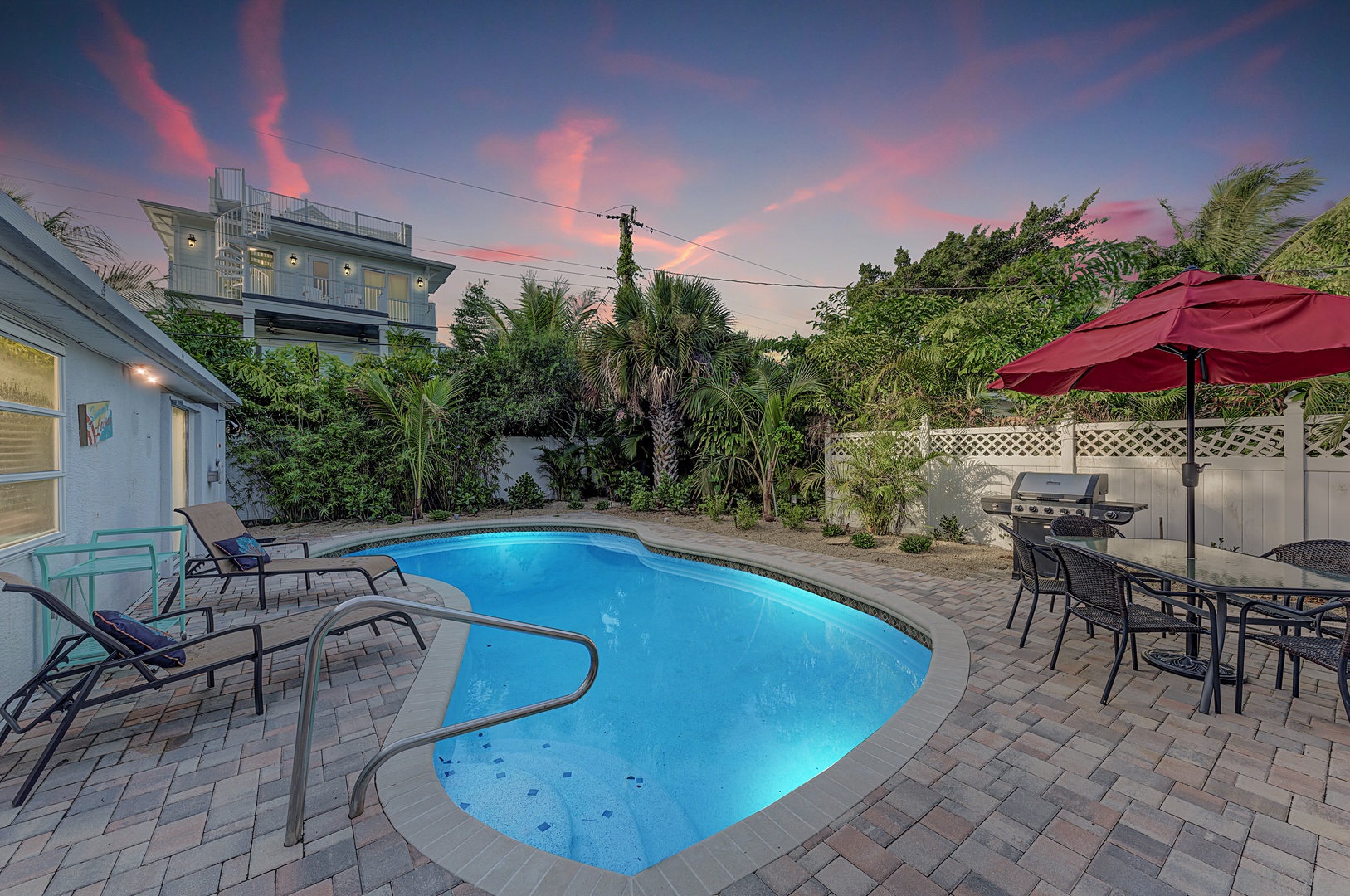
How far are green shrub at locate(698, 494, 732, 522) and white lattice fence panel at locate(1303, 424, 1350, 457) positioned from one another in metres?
7.53

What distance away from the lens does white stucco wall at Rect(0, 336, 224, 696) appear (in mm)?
3145

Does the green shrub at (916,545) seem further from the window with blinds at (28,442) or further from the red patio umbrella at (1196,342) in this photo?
the window with blinds at (28,442)

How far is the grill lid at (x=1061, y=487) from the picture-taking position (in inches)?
216

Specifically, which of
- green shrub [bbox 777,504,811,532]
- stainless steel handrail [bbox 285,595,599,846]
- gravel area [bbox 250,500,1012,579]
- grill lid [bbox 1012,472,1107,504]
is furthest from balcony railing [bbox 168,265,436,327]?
grill lid [bbox 1012,472,1107,504]

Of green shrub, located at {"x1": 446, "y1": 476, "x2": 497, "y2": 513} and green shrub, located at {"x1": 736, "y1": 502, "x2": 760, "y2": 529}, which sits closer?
green shrub, located at {"x1": 736, "y1": 502, "x2": 760, "y2": 529}

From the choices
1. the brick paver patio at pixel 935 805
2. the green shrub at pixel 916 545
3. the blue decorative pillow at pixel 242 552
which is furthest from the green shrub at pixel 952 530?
the blue decorative pillow at pixel 242 552

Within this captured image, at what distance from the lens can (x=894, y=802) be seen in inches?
85.2

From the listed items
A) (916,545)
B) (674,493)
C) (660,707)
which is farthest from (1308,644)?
(674,493)

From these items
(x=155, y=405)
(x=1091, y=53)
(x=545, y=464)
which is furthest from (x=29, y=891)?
(x=1091, y=53)

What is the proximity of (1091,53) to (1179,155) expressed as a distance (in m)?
3.35

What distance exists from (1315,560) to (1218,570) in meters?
1.22

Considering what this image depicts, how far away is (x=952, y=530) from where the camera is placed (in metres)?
7.93

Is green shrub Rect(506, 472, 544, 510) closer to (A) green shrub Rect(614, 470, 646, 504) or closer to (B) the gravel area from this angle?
(B) the gravel area

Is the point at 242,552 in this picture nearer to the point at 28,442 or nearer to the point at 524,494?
the point at 28,442
